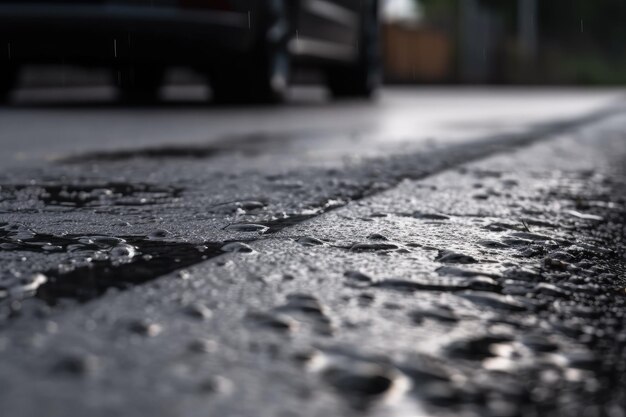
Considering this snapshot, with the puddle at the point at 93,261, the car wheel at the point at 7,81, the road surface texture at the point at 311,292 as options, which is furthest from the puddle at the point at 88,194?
the car wheel at the point at 7,81

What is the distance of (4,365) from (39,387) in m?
0.07

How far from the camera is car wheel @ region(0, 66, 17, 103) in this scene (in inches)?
293

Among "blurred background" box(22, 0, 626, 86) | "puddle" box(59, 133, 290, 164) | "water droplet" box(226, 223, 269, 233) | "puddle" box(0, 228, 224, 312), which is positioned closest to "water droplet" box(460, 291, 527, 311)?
"puddle" box(0, 228, 224, 312)

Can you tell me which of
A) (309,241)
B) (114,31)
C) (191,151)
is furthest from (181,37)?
(309,241)

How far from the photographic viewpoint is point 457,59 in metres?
29.7

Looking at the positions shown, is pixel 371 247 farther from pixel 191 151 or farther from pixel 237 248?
pixel 191 151

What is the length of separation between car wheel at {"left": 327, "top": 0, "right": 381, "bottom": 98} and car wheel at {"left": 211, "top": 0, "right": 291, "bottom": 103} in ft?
7.67

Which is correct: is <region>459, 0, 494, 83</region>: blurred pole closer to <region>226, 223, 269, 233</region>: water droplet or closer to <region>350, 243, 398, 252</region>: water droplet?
<region>226, 223, 269, 233</region>: water droplet

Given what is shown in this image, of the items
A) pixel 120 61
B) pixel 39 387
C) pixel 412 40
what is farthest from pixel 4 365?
pixel 412 40

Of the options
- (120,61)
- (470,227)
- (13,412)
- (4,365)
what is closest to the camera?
(13,412)

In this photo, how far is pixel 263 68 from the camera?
21.7ft

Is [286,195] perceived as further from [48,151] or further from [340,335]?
[48,151]

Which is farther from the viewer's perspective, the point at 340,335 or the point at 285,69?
the point at 285,69

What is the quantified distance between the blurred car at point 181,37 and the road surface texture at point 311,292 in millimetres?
3330
